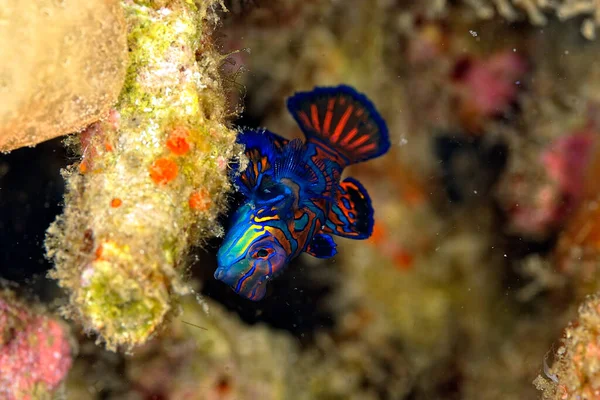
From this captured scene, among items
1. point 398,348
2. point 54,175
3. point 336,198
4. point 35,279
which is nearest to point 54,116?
point 54,175

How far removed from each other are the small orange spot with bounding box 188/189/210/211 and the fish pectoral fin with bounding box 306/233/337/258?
4.36 feet

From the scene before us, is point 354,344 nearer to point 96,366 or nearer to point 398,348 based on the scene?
point 398,348

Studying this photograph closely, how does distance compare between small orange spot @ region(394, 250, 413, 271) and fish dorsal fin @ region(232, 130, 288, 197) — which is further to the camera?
small orange spot @ region(394, 250, 413, 271)

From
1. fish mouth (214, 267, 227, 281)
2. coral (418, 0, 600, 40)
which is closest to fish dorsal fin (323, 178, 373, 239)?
fish mouth (214, 267, 227, 281)

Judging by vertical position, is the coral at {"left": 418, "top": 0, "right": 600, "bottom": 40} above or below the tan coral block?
above

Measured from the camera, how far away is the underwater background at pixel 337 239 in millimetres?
2188

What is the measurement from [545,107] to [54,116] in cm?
476

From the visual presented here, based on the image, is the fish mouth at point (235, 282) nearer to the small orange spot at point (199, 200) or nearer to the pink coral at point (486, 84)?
the small orange spot at point (199, 200)

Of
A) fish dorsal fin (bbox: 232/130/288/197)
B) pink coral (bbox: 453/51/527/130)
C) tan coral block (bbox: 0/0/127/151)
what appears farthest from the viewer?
pink coral (bbox: 453/51/527/130)

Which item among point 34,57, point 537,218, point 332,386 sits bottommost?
point 332,386

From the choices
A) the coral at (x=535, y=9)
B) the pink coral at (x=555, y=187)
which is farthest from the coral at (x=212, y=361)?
the coral at (x=535, y=9)

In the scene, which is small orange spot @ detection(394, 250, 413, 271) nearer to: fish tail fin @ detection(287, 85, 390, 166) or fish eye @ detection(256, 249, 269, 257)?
fish tail fin @ detection(287, 85, 390, 166)

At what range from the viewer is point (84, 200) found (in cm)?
224

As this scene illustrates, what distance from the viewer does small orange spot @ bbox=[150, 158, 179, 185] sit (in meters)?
2.23
